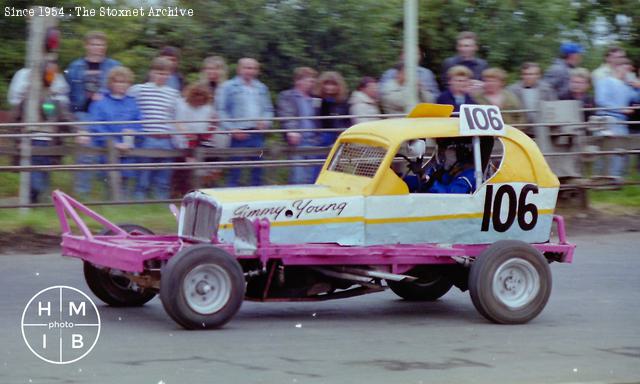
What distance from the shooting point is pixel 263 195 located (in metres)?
9.16

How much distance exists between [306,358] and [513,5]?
40.5 feet

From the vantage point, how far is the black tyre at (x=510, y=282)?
30.0 feet

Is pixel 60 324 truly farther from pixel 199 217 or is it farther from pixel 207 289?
pixel 199 217

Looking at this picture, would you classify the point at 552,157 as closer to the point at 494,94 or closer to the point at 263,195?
the point at 494,94

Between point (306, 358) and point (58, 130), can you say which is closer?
point (306, 358)

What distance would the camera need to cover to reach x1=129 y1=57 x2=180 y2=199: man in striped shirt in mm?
13750

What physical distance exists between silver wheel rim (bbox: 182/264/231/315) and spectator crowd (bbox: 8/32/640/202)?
5166mm

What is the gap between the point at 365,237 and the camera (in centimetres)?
924

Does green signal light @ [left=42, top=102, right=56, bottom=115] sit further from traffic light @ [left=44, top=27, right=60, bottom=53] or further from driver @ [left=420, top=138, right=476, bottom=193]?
driver @ [left=420, top=138, right=476, bottom=193]

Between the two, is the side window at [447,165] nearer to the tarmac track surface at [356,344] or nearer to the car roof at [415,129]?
the car roof at [415,129]

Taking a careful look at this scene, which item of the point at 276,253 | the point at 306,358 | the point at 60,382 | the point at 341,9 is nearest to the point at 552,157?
the point at 341,9

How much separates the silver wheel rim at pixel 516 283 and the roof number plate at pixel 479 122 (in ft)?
3.54

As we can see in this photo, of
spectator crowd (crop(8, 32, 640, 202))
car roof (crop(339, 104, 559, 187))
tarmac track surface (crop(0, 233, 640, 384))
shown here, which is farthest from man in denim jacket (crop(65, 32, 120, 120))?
car roof (crop(339, 104, 559, 187))

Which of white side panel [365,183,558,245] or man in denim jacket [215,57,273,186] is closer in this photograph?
white side panel [365,183,558,245]
